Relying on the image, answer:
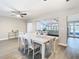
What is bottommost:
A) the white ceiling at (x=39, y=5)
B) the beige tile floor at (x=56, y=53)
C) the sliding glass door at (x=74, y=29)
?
the beige tile floor at (x=56, y=53)

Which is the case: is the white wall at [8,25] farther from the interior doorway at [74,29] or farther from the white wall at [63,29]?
the interior doorway at [74,29]

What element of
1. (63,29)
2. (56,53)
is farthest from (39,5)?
(56,53)

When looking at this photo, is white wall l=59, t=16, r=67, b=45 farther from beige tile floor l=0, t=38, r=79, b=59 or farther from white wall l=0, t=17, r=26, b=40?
white wall l=0, t=17, r=26, b=40

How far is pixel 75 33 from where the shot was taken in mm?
10641

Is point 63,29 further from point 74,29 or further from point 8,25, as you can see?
point 74,29

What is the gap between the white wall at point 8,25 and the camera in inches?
294

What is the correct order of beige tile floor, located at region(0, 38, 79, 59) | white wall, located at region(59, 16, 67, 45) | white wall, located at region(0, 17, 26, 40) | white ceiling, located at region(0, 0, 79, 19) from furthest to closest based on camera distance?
white wall, located at region(0, 17, 26, 40)
white wall, located at region(59, 16, 67, 45)
white ceiling, located at region(0, 0, 79, 19)
beige tile floor, located at region(0, 38, 79, 59)

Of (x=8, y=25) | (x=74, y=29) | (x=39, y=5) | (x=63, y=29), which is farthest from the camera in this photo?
(x=74, y=29)

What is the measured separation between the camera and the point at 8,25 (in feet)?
26.4

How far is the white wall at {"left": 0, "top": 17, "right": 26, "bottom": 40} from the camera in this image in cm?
746

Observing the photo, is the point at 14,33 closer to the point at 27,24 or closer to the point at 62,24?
the point at 27,24

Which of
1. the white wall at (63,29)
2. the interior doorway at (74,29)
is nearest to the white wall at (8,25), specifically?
the white wall at (63,29)

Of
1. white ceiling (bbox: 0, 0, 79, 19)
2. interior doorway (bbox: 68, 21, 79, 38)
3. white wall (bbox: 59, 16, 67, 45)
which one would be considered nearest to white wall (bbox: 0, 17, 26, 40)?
white ceiling (bbox: 0, 0, 79, 19)

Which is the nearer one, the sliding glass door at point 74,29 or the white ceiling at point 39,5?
the white ceiling at point 39,5
